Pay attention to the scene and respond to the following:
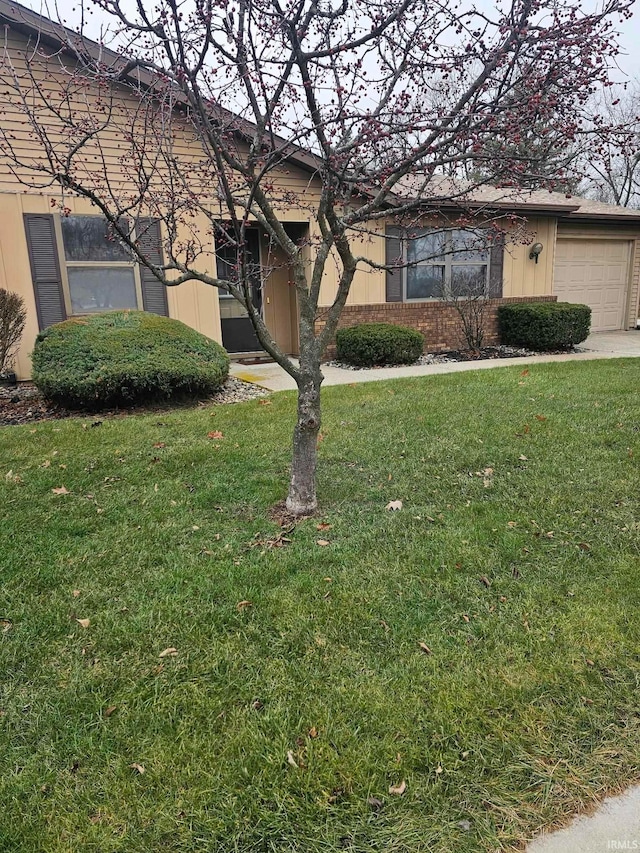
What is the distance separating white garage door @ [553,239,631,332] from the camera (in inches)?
548

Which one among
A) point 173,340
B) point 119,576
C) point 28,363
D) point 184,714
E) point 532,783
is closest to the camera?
point 532,783

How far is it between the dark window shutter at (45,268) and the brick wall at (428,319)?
4.30 metres

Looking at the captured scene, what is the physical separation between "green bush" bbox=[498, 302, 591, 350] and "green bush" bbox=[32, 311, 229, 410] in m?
6.64

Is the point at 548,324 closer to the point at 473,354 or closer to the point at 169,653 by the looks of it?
the point at 473,354

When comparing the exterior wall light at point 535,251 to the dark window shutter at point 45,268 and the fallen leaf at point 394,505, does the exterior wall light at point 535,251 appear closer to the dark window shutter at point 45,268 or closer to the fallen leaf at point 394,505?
the dark window shutter at point 45,268

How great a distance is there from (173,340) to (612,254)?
39.9ft

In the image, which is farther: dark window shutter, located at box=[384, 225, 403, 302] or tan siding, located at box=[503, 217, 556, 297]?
tan siding, located at box=[503, 217, 556, 297]

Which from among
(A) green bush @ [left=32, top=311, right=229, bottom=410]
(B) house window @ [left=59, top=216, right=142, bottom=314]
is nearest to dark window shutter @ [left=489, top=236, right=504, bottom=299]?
(A) green bush @ [left=32, top=311, right=229, bottom=410]

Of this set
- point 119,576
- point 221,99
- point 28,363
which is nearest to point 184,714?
point 119,576

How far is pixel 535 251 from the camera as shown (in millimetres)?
12125

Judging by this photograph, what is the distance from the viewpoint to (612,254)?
1458 cm

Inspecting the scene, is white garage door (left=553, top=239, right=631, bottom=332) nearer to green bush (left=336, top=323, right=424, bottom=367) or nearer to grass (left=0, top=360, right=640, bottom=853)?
green bush (left=336, top=323, right=424, bottom=367)

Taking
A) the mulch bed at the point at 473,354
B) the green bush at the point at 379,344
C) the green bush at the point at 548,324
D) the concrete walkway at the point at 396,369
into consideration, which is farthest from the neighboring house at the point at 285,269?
the concrete walkway at the point at 396,369

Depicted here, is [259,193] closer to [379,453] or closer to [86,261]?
[379,453]
